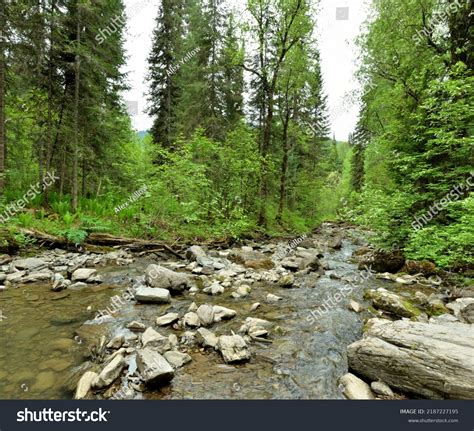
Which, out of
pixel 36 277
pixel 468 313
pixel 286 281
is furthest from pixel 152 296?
pixel 468 313

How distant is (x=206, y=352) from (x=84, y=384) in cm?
158

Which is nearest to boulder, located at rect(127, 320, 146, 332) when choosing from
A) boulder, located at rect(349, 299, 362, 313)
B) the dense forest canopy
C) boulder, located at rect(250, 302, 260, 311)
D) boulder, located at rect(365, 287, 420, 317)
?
boulder, located at rect(250, 302, 260, 311)

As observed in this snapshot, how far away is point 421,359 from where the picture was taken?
9.64ft

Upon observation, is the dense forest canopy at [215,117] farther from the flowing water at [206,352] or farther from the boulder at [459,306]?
the flowing water at [206,352]

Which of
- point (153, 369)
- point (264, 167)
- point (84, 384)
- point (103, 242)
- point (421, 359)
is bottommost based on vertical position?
point (84, 384)

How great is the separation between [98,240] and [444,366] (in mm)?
10161

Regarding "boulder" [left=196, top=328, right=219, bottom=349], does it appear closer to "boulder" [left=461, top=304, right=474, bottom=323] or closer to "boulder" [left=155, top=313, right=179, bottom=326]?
"boulder" [left=155, top=313, right=179, bottom=326]

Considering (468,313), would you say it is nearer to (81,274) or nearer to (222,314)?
(222,314)

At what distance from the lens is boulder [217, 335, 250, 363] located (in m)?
3.56

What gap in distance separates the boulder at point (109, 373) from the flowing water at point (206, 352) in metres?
0.39

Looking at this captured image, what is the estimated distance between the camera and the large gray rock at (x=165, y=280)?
6.23 meters

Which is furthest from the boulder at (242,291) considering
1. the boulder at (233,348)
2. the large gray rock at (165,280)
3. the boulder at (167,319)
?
the boulder at (233,348)

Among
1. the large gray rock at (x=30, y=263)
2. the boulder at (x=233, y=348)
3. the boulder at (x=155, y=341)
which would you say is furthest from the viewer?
the large gray rock at (x=30, y=263)

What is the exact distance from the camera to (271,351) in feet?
12.6
